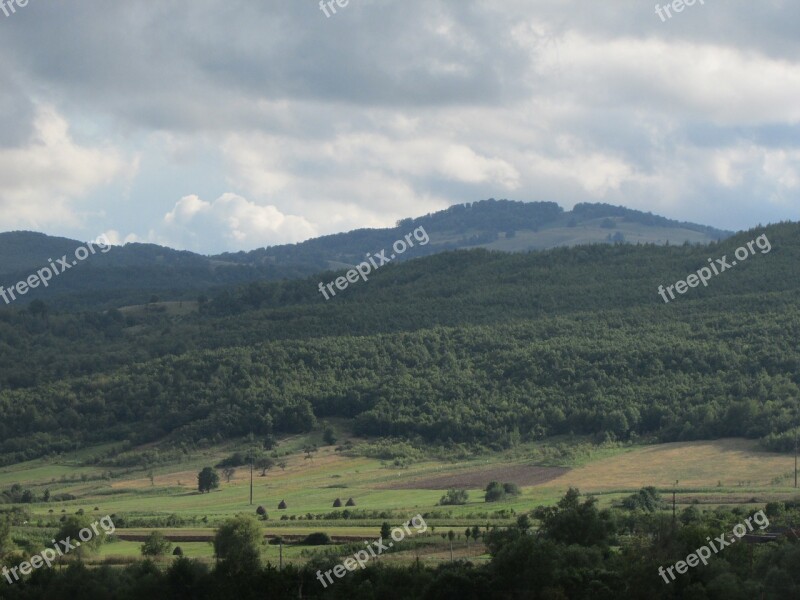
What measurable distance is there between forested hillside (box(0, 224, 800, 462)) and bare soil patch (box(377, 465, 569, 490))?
16.9 metres

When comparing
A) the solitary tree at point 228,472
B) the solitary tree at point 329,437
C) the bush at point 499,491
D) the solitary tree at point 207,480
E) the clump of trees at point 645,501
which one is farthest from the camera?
the solitary tree at point 329,437

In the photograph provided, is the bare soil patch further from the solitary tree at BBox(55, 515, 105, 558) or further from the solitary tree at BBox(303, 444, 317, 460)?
the solitary tree at BBox(55, 515, 105, 558)

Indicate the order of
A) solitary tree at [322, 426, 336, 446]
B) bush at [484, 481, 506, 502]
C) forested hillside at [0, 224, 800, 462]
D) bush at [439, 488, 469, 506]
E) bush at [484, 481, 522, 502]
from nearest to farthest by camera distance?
bush at [439, 488, 469, 506]
bush at [484, 481, 506, 502]
bush at [484, 481, 522, 502]
forested hillside at [0, 224, 800, 462]
solitary tree at [322, 426, 336, 446]

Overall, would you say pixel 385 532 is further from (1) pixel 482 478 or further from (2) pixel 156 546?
(1) pixel 482 478

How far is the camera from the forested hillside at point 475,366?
12850 centimetres

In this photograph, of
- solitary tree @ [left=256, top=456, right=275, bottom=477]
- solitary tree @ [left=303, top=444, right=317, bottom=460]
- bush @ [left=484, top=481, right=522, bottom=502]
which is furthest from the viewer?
solitary tree @ [left=303, top=444, right=317, bottom=460]

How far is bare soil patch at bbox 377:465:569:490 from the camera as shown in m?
99.2

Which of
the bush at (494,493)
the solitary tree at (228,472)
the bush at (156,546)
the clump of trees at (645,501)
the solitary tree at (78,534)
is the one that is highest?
the solitary tree at (228,472)

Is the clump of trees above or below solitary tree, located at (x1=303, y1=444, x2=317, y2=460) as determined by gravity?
below

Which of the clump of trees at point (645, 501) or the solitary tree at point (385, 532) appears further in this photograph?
the clump of trees at point (645, 501)

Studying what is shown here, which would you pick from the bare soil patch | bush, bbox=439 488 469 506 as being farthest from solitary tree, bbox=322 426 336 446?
bush, bbox=439 488 469 506

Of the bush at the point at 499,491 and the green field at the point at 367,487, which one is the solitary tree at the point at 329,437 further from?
the bush at the point at 499,491

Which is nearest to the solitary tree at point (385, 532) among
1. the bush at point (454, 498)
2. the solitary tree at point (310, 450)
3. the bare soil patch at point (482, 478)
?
the bush at point (454, 498)

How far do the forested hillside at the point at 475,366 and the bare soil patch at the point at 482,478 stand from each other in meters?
16.9
